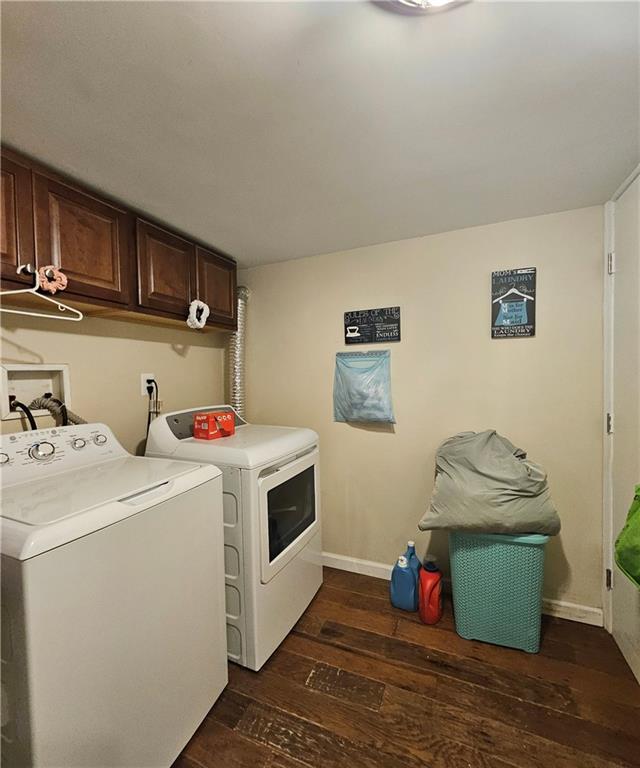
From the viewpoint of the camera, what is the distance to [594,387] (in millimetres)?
1668

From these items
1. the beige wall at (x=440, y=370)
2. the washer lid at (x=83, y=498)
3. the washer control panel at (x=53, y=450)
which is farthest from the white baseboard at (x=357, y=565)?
the washer control panel at (x=53, y=450)

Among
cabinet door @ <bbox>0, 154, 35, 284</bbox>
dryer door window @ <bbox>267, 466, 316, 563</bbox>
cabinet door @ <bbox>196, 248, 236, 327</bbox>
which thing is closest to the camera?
cabinet door @ <bbox>0, 154, 35, 284</bbox>

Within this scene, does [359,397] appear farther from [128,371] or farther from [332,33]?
[332,33]

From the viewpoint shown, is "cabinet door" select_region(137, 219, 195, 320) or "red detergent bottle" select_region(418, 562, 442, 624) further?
"red detergent bottle" select_region(418, 562, 442, 624)

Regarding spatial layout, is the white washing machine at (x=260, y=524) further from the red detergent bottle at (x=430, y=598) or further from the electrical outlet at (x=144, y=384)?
the red detergent bottle at (x=430, y=598)

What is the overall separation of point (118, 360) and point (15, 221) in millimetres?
786

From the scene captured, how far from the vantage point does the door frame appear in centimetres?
159

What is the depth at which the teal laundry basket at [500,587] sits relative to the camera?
1491 millimetres

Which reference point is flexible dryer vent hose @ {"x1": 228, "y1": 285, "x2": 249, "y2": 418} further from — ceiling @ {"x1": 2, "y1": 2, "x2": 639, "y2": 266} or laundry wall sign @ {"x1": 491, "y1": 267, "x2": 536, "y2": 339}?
laundry wall sign @ {"x1": 491, "y1": 267, "x2": 536, "y2": 339}

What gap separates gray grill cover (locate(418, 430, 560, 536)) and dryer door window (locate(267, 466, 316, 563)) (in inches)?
25.4

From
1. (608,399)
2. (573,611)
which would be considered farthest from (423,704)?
(608,399)

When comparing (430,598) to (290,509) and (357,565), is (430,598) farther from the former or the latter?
(290,509)

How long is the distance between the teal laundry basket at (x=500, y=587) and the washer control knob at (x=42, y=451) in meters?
1.81

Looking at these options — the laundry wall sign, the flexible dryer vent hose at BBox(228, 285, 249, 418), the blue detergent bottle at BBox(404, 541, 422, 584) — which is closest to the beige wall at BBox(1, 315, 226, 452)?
the flexible dryer vent hose at BBox(228, 285, 249, 418)
